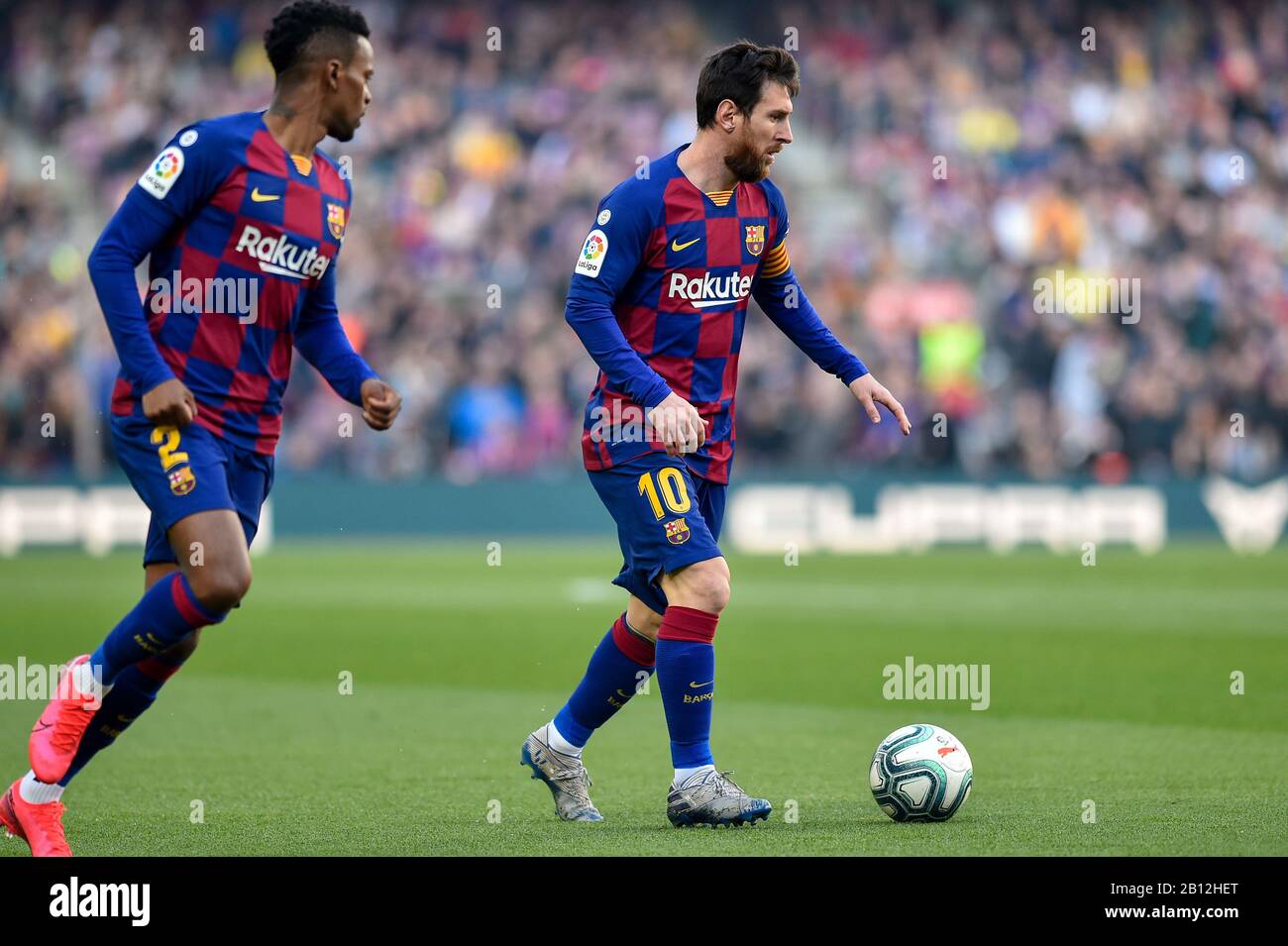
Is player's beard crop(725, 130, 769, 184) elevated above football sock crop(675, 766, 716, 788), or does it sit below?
above

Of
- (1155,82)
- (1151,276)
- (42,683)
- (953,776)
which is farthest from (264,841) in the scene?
(1155,82)

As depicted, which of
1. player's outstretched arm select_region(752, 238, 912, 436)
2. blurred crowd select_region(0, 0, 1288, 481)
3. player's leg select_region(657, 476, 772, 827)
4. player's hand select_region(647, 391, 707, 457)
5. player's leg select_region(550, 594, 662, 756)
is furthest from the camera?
blurred crowd select_region(0, 0, 1288, 481)

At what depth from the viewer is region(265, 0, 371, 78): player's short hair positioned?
18.7 ft

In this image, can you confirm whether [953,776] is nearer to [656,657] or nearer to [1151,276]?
[656,657]

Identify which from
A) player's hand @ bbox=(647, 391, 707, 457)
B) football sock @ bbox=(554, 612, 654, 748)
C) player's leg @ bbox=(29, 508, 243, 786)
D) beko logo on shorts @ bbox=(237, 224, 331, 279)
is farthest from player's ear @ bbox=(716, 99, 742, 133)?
player's leg @ bbox=(29, 508, 243, 786)

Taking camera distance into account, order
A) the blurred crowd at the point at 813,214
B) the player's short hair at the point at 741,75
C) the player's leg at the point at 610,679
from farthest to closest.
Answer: the blurred crowd at the point at 813,214, the player's leg at the point at 610,679, the player's short hair at the point at 741,75

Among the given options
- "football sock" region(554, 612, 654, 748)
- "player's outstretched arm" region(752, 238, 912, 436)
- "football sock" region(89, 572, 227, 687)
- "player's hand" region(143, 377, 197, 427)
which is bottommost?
"football sock" region(554, 612, 654, 748)

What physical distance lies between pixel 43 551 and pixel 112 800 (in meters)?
15.0

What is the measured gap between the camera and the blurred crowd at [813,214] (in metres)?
22.1

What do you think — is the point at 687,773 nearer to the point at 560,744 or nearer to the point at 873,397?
the point at 560,744

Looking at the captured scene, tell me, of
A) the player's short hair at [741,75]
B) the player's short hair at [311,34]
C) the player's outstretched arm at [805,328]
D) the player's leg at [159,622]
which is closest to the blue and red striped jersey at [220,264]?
the player's short hair at [311,34]

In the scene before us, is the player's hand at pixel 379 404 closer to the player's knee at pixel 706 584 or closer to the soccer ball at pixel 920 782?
the player's knee at pixel 706 584

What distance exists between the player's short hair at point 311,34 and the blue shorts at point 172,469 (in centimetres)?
121

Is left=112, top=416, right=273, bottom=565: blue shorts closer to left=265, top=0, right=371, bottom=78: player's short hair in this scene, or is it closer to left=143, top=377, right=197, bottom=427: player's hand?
left=143, top=377, right=197, bottom=427: player's hand
